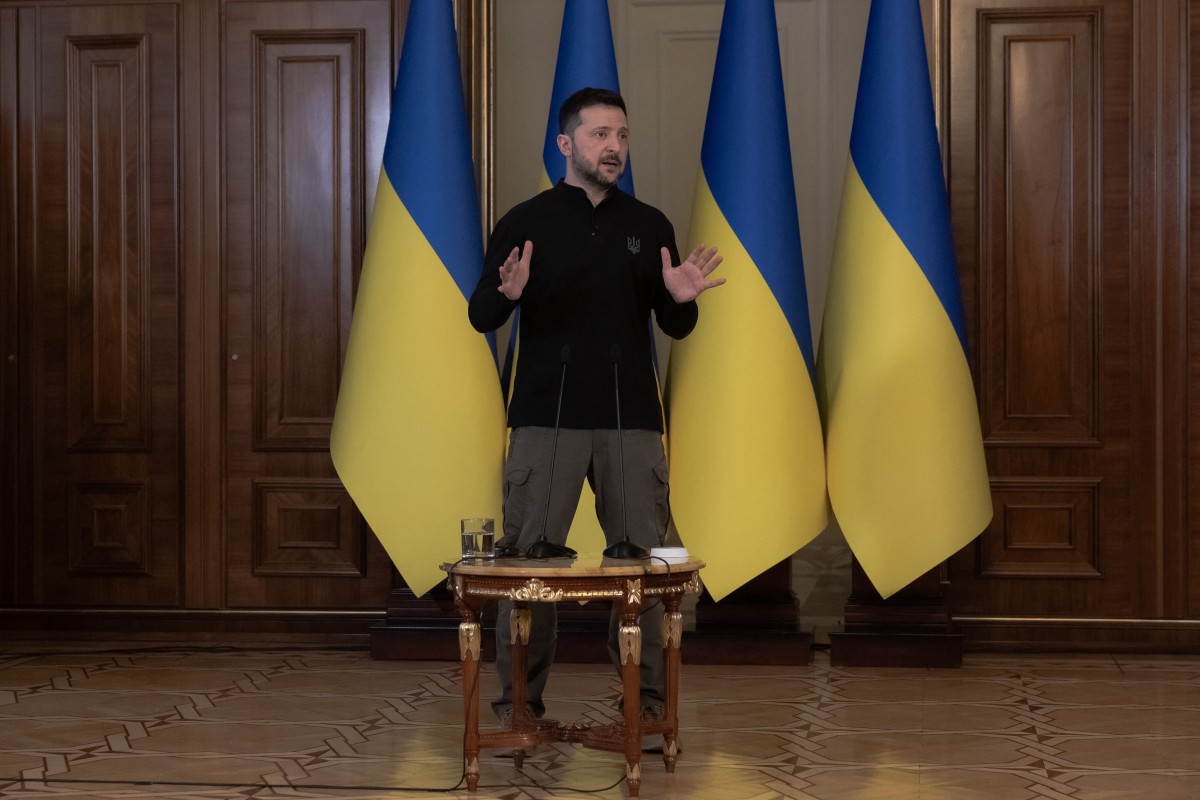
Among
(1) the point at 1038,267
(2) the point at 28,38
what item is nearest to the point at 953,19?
(1) the point at 1038,267

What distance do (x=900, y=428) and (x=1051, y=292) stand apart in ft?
3.24

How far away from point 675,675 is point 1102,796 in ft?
2.92

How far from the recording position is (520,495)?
316 cm

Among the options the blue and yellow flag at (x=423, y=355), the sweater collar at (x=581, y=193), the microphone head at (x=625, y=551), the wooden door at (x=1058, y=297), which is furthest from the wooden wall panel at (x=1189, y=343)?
the microphone head at (x=625, y=551)

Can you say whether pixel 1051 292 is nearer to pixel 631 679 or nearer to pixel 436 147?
pixel 436 147

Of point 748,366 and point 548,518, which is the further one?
point 748,366

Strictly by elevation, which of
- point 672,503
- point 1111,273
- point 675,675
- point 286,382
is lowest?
point 675,675

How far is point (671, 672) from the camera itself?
3.02 m

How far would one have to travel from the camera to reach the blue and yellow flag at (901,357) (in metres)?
4.22

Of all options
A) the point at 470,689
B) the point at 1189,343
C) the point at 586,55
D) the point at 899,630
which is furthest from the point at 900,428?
the point at 470,689

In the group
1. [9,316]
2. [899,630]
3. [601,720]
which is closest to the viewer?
[601,720]

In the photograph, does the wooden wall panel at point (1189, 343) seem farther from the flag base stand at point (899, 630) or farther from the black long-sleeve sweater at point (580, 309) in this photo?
the black long-sleeve sweater at point (580, 309)

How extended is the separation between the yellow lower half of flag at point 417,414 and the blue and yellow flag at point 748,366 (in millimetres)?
598

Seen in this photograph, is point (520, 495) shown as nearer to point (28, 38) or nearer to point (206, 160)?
point (206, 160)
